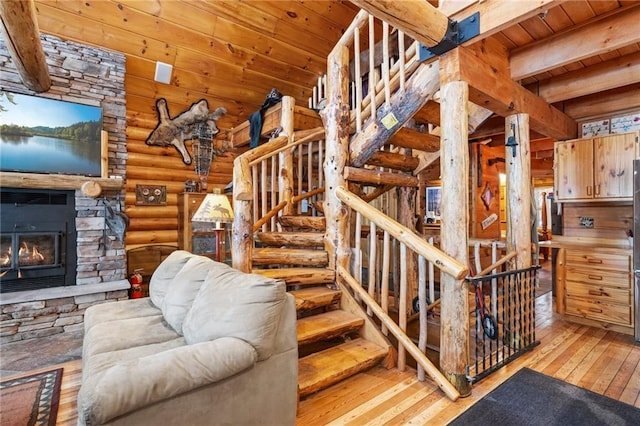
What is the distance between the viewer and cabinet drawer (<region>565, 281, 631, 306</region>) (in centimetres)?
341

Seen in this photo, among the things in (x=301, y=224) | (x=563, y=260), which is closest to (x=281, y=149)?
(x=301, y=224)

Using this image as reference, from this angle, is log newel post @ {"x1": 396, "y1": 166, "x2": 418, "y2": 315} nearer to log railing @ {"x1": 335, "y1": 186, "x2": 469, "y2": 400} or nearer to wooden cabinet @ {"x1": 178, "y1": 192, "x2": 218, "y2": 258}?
log railing @ {"x1": 335, "y1": 186, "x2": 469, "y2": 400}

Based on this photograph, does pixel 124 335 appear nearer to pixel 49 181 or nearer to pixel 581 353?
pixel 49 181

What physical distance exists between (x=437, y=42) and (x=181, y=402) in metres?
2.62

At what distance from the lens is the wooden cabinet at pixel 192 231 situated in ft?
14.8

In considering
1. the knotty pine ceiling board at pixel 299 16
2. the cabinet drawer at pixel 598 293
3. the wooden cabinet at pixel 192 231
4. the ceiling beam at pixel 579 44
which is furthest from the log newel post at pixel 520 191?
the wooden cabinet at pixel 192 231

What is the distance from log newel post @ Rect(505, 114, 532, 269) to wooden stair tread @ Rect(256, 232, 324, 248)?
186 centimetres

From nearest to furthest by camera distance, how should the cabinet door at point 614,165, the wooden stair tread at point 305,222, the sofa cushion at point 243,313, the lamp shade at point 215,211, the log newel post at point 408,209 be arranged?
the sofa cushion at point 243,313
the lamp shade at point 215,211
the wooden stair tread at point 305,222
the cabinet door at point 614,165
the log newel post at point 408,209

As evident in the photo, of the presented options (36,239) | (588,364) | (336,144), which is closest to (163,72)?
(36,239)

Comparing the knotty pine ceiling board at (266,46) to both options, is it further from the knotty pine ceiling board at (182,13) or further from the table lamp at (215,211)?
the table lamp at (215,211)

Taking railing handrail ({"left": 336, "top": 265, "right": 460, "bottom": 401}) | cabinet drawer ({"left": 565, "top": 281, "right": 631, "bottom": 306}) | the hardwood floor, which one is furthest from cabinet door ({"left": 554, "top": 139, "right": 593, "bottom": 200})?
railing handrail ({"left": 336, "top": 265, "right": 460, "bottom": 401})

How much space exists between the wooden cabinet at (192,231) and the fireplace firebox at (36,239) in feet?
4.04

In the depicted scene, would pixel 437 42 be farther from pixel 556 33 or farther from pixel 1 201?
pixel 1 201

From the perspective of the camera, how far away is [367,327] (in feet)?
9.15
